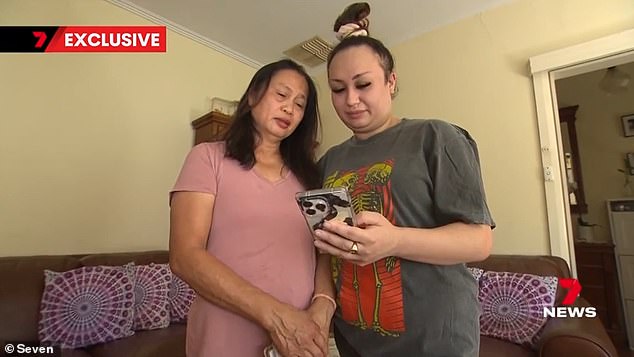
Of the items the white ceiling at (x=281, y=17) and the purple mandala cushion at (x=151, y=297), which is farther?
the white ceiling at (x=281, y=17)

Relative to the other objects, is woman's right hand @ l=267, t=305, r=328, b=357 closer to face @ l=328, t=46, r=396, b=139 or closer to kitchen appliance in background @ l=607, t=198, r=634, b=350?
face @ l=328, t=46, r=396, b=139

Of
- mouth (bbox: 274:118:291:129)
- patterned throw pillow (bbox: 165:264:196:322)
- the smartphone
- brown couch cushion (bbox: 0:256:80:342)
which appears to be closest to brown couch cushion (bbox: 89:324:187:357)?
patterned throw pillow (bbox: 165:264:196:322)

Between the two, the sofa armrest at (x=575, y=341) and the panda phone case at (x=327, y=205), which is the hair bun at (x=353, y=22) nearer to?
the panda phone case at (x=327, y=205)

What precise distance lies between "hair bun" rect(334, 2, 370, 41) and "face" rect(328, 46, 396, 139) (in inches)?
4.8

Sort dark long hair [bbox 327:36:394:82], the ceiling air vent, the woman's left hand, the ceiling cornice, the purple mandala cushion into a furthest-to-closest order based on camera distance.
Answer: the ceiling air vent < the ceiling cornice < the purple mandala cushion < dark long hair [bbox 327:36:394:82] < the woman's left hand

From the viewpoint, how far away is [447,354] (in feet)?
1.87

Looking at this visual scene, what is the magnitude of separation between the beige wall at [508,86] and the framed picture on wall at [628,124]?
173 cm

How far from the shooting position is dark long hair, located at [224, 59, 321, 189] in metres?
0.81

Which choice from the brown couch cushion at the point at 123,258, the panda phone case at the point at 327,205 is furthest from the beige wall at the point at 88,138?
the panda phone case at the point at 327,205

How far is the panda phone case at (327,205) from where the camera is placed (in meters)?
0.55

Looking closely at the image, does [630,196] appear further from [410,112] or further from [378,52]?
[378,52]

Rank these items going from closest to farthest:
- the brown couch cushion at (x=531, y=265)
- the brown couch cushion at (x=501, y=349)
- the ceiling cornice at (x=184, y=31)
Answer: the brown couch cushion at (x=501, y=349) < the brown couch cushion at (x=531, y=265) < the ceiling cornice at (x=184, y=31)

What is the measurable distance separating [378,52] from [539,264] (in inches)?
65.2

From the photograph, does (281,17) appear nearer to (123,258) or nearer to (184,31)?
(184,31)
